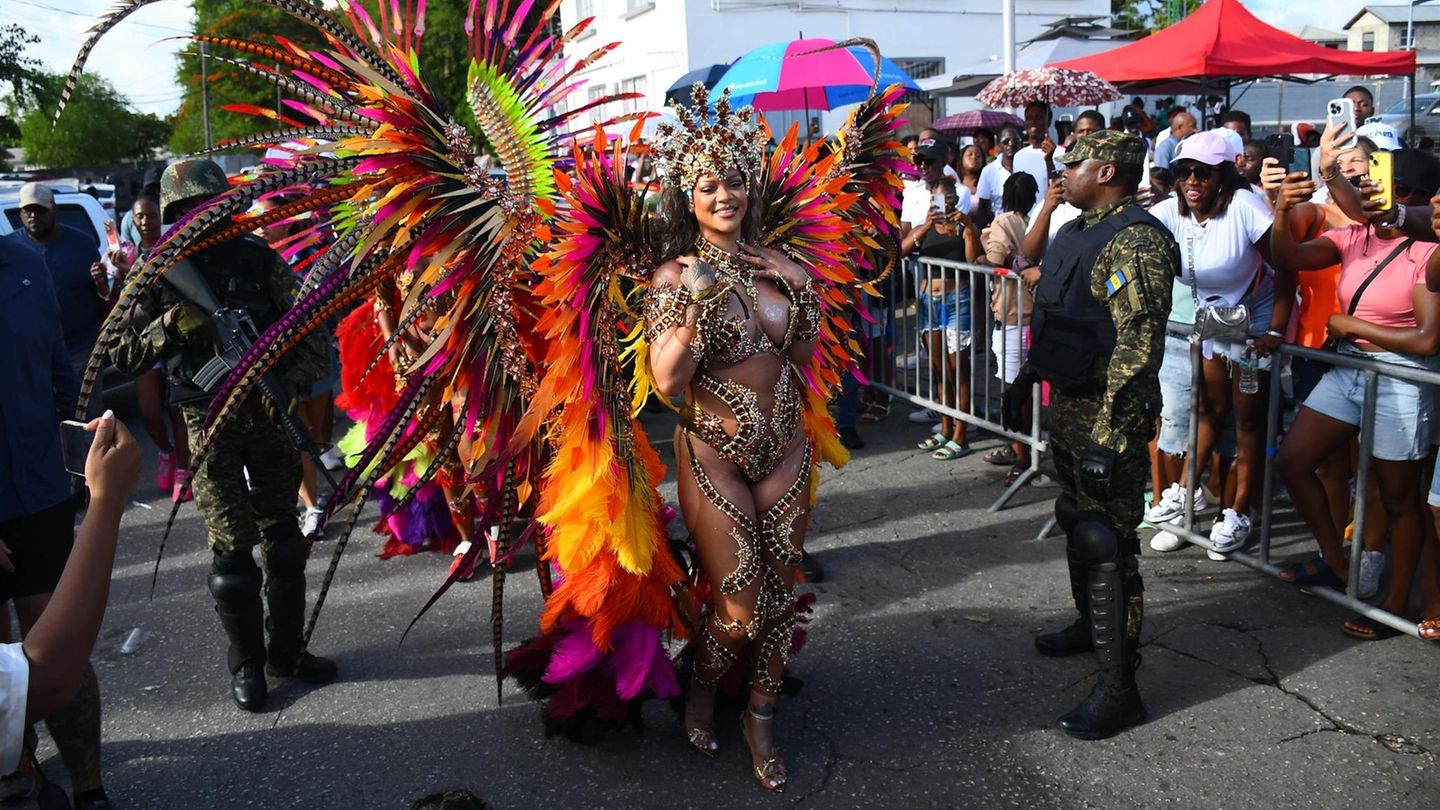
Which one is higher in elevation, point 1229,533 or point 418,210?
point 418,210

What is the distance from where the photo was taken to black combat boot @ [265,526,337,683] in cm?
409

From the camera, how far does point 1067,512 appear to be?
3.91 metres

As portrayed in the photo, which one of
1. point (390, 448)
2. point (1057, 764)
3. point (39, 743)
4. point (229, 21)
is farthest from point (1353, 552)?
point (39, 743)

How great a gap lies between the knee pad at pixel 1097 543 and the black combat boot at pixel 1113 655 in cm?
2

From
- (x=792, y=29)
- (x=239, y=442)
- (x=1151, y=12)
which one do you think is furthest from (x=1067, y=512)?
(x=1151, y=12)

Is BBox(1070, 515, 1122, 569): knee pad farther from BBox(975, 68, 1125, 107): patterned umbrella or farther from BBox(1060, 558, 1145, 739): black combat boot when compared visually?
BBox(975, 68, 1125, 107): patterned umbrella

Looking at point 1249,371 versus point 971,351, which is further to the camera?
point 971,351

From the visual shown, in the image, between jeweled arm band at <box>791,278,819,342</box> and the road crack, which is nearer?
jeweled arm band at <box>791,278,819,342</box>

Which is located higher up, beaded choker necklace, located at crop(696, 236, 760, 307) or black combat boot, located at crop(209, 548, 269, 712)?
beaded choker necklace, located at crop(696, 236, 760, 307)

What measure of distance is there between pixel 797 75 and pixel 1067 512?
5.10 metres

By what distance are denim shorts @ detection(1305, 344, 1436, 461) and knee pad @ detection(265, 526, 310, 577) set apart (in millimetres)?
4095

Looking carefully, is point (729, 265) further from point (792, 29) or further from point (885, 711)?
point (792, 29)

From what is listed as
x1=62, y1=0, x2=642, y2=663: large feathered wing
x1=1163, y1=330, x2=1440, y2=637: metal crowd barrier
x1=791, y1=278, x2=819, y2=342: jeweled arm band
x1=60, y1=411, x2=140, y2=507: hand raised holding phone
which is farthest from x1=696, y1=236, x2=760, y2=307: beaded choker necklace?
x1=1163, y1=330, x2=1440, y2=637: metal crowd barrier

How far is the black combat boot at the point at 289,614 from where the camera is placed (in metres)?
4.09
